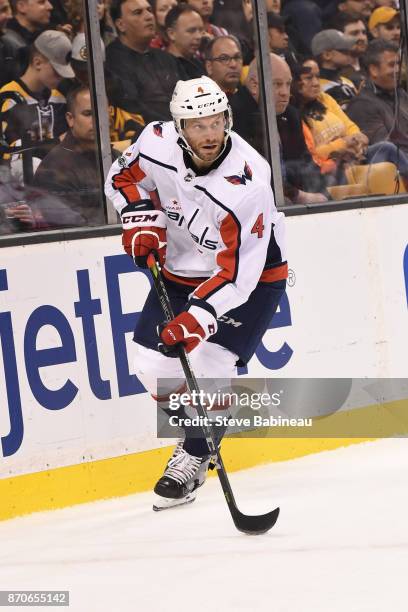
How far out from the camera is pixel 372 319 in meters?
5.46

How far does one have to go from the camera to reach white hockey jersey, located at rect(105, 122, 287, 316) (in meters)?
3.96

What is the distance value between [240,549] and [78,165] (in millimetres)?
1741

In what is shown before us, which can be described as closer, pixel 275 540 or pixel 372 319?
pixel 275 540

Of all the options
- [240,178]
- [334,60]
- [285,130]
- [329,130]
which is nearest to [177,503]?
[240,178]

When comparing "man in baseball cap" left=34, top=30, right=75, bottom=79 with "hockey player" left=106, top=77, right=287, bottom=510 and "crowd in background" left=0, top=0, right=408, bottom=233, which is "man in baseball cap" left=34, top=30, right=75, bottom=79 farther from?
"hockey player" left=106, top=77, right=287, bottom=510

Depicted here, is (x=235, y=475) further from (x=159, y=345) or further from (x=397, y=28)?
(x=397, y=28)

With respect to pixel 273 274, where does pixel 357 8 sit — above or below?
above

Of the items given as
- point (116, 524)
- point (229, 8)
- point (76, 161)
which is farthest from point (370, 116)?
point (116, 524)

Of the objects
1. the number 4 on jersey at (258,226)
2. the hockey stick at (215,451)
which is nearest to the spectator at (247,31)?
the hockey stick at (215,451)

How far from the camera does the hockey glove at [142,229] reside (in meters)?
4.27

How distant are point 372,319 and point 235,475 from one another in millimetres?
934

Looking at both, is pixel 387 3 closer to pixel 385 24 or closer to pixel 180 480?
pixel 385 24

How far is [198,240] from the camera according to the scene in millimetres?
4207

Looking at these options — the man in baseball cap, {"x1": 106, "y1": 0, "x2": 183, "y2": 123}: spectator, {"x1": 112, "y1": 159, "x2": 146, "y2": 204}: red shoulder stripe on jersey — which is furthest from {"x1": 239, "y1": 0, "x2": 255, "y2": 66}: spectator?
{"x1": 112, "y1": 159, "x2": 146, "y2": 204}: red shoulder stripe on jersey
